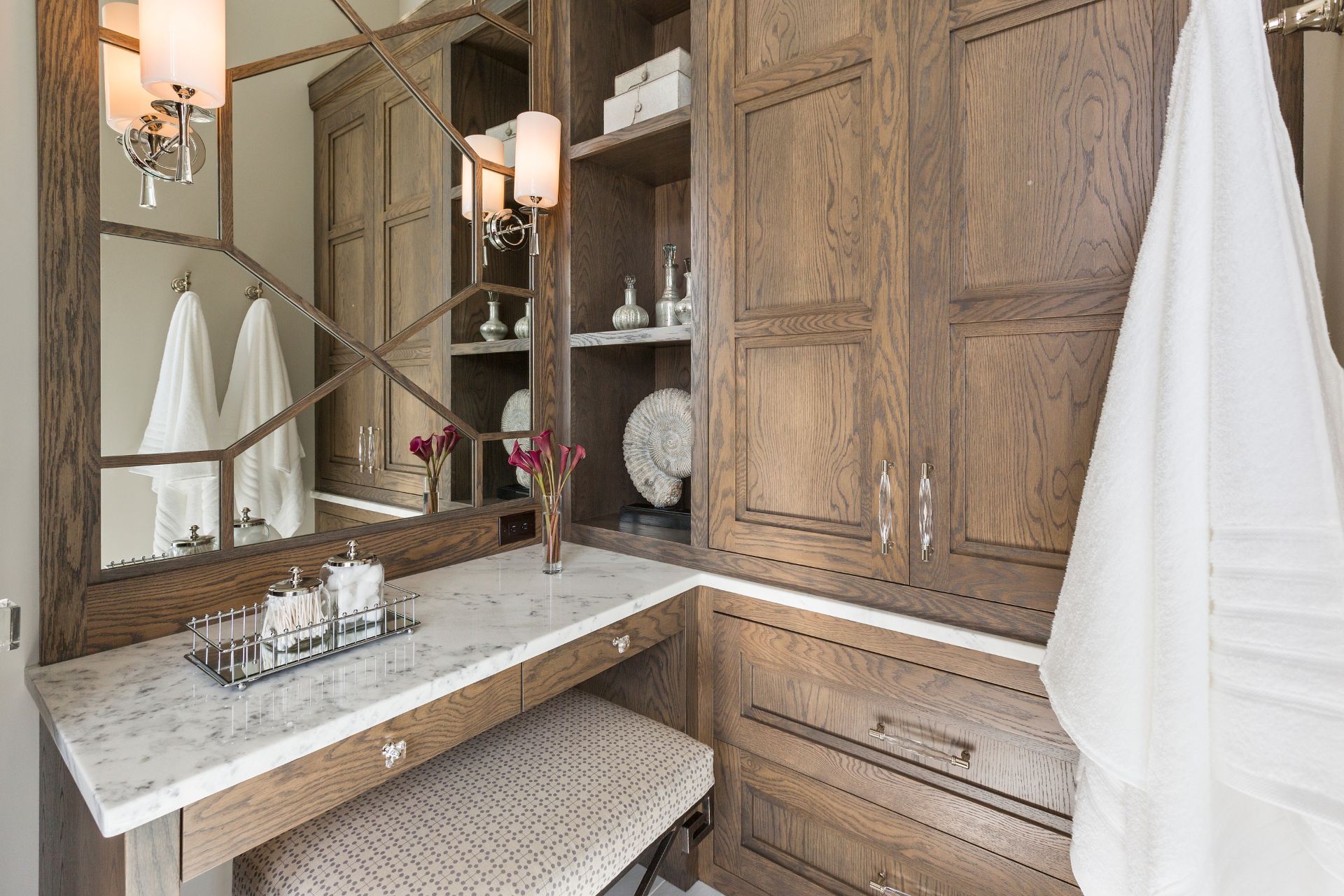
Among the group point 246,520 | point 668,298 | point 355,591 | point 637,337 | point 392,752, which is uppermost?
point 668,298

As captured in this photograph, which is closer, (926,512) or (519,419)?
(926,512)

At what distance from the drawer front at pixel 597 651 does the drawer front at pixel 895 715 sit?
0.14 meters

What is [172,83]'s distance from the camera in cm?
98

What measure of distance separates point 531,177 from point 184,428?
0.98 m

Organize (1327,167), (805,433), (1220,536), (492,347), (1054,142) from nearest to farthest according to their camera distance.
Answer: (1220,536)
(1327,167)
(1054,142)
(805,433)
(492,347)

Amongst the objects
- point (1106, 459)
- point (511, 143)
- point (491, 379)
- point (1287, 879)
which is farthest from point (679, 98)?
point (1287, 879)

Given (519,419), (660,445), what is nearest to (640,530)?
(660,445)

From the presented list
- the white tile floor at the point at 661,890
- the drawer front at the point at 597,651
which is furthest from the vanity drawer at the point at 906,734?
the white tile floor at the point at 661,890

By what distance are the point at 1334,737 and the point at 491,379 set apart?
1683 mm

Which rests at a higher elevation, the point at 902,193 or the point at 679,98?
the point at 679,98

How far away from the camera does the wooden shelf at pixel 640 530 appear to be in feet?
5.31

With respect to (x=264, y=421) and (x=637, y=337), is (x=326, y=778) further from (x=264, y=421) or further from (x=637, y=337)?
(x=637, y=337)

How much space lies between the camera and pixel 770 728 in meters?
1.38

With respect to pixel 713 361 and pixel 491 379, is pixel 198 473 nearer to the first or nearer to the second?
pixel 491 379
